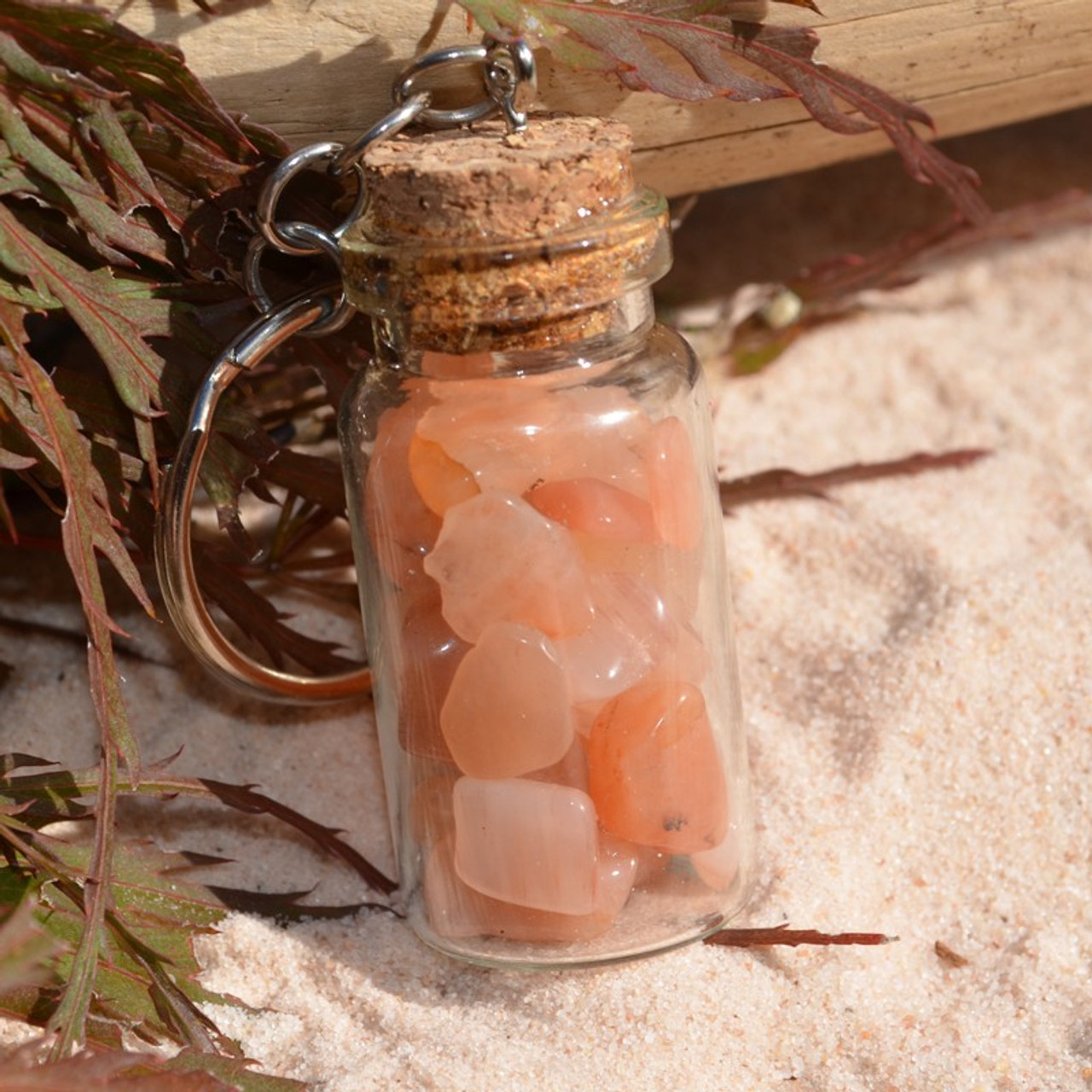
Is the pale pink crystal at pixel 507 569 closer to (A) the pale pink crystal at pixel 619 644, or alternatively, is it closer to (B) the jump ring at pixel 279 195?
(A) the pale pink crystal at pixel 619 644

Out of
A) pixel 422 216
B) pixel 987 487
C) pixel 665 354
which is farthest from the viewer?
pixel 987 487

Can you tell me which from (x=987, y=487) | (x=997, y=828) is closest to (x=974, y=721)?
(x=997, y=828)

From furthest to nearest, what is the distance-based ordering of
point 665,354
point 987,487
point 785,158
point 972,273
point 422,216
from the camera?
point 972,273 → point 987,487 → point 785,158 → point 665,354 → point 422,216

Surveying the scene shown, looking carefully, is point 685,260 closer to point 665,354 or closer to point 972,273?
point 972,273

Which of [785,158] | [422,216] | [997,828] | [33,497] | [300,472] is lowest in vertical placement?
[997,828]

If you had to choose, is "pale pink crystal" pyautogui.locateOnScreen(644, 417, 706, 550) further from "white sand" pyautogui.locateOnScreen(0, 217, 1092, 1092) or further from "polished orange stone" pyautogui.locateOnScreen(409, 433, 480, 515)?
"white sand" pyautogui.locateOnScreen(0, 217, 1092, 1092)

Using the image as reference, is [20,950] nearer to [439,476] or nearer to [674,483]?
[439,476]

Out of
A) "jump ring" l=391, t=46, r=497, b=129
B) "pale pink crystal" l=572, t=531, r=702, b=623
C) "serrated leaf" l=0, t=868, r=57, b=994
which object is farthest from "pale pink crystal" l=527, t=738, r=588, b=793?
"jump ring" l=391, t=46, r=497, b=129
